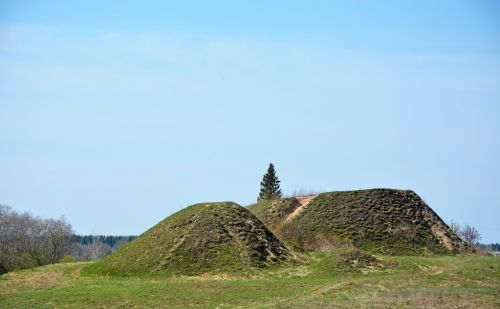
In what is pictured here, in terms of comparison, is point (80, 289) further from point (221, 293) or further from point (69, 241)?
point (69, 241)

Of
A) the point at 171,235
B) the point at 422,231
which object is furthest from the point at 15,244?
the point at 422,231

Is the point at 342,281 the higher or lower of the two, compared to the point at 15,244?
lower

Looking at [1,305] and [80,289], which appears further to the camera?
[80,289]

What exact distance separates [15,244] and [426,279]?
66.3 metres

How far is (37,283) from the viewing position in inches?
1983

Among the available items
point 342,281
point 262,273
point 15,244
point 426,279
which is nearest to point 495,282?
point 426,279

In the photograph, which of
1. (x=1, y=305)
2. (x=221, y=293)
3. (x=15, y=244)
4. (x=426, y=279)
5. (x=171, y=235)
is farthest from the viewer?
(x=15, y=244)

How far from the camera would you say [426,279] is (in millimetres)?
47281

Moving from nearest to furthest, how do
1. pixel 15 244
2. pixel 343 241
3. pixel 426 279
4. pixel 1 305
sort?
pixel 1 305
pixel 426 279
pixel 343 241
pixel 15 244

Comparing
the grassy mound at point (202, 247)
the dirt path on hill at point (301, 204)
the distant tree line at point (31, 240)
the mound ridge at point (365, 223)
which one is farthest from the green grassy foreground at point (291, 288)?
the distant tree line at point (31, 240)

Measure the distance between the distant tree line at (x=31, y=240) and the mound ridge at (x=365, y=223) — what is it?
98.6 feet

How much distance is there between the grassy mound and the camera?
5488cm

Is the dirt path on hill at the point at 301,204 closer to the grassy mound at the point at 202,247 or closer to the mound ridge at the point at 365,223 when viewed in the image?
the mound ridge at the point at 365,223

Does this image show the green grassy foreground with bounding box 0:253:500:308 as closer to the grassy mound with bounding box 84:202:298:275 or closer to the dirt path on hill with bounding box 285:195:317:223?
the grassy mound with bounding box 84:202:298:275
